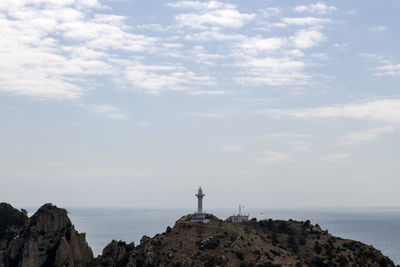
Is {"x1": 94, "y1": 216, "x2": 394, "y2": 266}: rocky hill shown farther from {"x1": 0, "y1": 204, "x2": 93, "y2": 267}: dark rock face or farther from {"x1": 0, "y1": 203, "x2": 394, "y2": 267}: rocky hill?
{"x1": 0, "y1": 204, "x2": 93, "y2": 267}: dark rock face

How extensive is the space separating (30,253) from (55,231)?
7572 mm

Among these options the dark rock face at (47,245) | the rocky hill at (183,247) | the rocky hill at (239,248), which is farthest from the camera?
the rocky hill at (239,248)

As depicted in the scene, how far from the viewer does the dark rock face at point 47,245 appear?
99.7 meters

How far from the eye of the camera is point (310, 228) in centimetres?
13688

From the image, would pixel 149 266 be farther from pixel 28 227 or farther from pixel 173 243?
pixel 28 227

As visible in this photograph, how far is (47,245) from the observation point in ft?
334

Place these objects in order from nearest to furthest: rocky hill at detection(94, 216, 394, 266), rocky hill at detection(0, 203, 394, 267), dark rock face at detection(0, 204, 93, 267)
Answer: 1. dark rock face at detection(0, 204, 93, 267)
2. rocky hill at detection(0, 203, 394, 267)
3. rocky hill at detection(94, 216, 394, 266)

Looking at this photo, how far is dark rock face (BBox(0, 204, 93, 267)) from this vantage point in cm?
9969

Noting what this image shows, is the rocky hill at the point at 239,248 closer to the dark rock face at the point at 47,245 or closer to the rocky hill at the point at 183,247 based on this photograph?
the rocky hill at the point at 183,247

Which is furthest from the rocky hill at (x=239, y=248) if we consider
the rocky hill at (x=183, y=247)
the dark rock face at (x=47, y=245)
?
the dark rock face at (x=47, y=245)

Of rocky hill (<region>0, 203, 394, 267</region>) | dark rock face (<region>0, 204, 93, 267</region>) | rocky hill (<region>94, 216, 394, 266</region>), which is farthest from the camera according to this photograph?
rocky hill (<region>94, 216, 394, 266</region>)

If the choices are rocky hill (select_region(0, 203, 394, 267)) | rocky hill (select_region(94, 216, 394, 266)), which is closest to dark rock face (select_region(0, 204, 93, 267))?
rocky hill (select_region(0, 203, 394, 267))

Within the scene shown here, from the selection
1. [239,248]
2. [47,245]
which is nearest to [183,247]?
[239,248]

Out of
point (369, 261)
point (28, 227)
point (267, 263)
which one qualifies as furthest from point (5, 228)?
point (369, 261)
